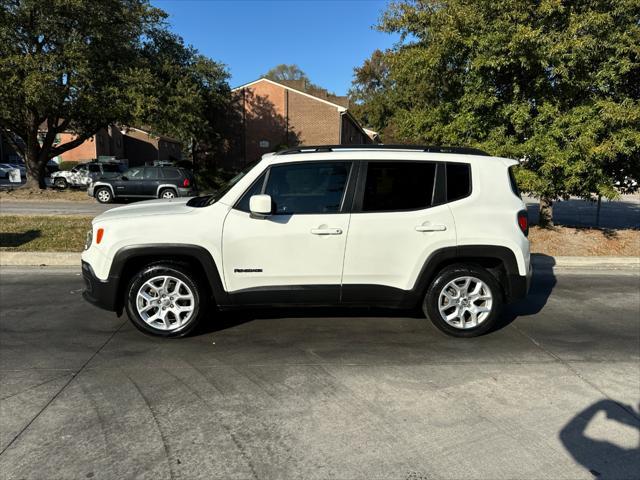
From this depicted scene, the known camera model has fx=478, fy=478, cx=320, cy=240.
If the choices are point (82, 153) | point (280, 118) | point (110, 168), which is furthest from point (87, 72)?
point (82, 153)

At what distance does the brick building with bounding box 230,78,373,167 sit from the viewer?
3158 centimetres

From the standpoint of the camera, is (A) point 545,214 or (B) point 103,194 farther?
(B) point 103,194

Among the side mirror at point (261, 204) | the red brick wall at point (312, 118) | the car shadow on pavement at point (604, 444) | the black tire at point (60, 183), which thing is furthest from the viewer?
the red brick wall at point (312, 118)

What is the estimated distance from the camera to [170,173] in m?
20.2

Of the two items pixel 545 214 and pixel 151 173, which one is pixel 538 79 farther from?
pixel 151 173

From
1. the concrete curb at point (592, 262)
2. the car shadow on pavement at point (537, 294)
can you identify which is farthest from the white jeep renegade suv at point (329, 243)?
the concrete curb at point (592, 262)

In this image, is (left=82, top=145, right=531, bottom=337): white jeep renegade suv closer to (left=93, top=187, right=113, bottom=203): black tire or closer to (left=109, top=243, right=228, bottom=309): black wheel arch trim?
(left=109, top=243, right=228, bottom=309): black wheel arch trim

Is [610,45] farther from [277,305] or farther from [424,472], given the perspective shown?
[424,472]

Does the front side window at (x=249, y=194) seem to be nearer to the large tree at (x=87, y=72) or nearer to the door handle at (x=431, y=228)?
the door handle at (x=431, y=228)

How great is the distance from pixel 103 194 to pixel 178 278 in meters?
17.6

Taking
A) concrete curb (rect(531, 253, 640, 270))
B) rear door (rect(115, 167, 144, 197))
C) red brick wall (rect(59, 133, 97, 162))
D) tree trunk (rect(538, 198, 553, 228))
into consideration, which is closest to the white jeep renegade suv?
concrete curb (rect(531, 253, 640, 270))

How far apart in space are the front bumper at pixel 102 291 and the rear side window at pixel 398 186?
250cm

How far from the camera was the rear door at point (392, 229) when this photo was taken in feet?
15.0

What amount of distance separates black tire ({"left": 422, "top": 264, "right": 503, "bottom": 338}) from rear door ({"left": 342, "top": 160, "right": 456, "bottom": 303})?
27 cm
